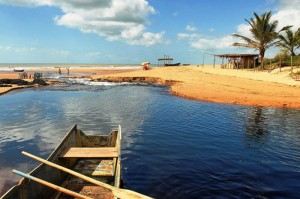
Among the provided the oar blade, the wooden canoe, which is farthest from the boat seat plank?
the oar blade

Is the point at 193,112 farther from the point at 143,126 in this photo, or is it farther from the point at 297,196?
the point at 297,196

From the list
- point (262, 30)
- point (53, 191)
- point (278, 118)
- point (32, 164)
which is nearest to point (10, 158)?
point (32, 164)

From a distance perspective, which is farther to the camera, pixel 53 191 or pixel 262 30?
pixel 262 30

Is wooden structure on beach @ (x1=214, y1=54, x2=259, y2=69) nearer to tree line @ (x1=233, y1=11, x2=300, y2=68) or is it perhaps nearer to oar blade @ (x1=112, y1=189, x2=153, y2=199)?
tree line @ (x1=233, y1=11, x2=300, y2=68)

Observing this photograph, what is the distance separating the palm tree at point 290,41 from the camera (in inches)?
1711

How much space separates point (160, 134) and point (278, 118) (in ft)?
27.5

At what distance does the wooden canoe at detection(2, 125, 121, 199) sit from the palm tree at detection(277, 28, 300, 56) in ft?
135

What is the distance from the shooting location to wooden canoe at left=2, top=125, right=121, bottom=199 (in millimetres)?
6928

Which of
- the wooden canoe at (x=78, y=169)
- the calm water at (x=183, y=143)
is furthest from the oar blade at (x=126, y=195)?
the calm water at (x=183, y=143)

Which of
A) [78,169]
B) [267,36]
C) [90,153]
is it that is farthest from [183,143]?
[267,36]

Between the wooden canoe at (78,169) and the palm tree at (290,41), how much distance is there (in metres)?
41.0

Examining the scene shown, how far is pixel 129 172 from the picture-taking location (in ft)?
32.8

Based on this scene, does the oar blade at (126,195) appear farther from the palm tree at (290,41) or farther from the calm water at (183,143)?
the palm tree at (290,41)

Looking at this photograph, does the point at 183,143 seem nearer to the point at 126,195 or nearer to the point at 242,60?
the point at 126,195
